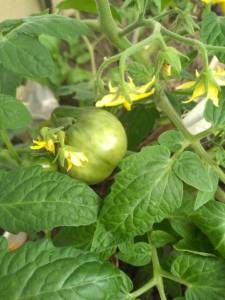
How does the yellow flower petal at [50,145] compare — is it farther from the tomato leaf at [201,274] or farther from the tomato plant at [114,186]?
the tomato leaf at [201,274]

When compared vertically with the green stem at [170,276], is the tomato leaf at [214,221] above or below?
above

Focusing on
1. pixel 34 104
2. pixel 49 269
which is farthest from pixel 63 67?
pixel 49 269

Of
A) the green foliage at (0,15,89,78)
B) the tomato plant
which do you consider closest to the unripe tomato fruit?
the tomato plant

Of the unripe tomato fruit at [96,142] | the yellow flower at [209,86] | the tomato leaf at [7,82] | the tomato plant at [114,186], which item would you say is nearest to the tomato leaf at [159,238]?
the tomato plant at [114,186]

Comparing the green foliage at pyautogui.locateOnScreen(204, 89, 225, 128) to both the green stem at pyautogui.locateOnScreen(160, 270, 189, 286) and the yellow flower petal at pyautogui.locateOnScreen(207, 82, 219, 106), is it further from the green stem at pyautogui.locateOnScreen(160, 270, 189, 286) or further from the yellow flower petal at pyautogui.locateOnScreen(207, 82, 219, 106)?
the green stem at pyautogui.locateOnScreen(160, 270, 189, 286)

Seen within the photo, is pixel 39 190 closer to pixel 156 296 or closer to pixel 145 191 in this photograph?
pixel 145 191

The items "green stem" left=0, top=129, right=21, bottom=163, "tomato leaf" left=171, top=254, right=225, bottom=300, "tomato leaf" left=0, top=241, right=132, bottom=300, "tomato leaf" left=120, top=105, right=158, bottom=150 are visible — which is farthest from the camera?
"tomato leaf" left=120, top=105, right=158, bottom=150

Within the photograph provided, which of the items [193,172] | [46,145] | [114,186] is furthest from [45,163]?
[193,172]
